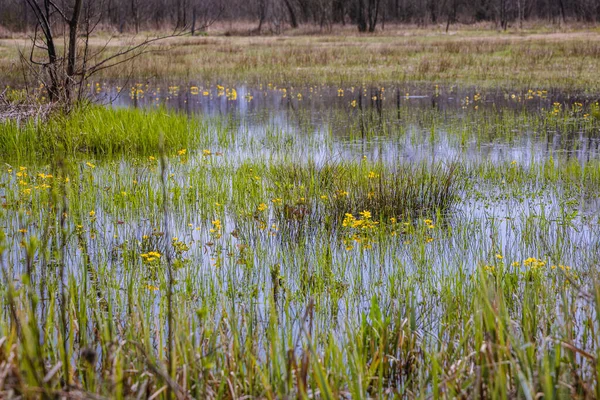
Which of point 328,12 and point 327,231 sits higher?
point 328,12

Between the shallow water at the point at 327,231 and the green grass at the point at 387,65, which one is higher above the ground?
the green grass at the point at 387,65

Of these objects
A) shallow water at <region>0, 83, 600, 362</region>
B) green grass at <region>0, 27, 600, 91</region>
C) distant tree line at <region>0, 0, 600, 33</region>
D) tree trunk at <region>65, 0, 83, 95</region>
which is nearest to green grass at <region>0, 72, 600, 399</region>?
shallow water at <region>0, 83, 600, 362</region>

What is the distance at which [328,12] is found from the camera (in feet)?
184

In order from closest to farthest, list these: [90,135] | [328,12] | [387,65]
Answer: [90,135] < [387,65] < [328,12]

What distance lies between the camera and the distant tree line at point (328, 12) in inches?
2042

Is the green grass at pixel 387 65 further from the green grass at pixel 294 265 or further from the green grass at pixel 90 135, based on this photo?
the green grass at pixel 294 265

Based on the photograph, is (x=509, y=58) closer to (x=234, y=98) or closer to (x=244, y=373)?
(x=234, y=98)

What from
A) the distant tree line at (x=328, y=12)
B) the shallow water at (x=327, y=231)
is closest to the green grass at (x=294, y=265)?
the shallow water at (x=327, y=231)

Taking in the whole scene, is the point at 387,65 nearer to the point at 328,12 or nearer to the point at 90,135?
the point at 90,135

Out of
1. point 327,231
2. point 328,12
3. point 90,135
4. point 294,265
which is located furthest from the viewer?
point 328,12

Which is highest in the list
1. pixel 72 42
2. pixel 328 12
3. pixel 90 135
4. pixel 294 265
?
pixel 328 12

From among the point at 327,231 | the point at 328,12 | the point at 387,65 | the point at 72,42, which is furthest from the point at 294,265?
the point at 328,12

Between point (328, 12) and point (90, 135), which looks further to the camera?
point (328, 12)

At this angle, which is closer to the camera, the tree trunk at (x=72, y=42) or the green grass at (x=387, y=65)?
the tree trunk at (x=72, y=42)
